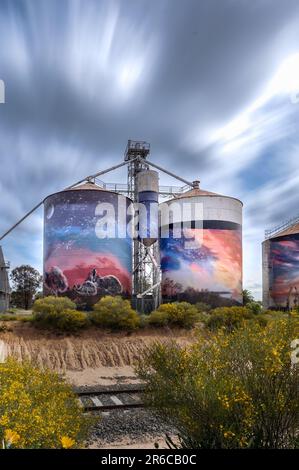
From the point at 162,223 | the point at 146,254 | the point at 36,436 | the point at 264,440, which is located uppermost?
the point at 162,223

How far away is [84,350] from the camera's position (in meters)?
27.5

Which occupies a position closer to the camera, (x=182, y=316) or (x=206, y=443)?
(x=206, y=443)

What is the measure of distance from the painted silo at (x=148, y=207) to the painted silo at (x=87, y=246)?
215cm

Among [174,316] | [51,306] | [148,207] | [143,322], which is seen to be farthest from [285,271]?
[51,306]

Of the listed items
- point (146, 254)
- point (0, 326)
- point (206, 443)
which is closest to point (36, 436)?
point (206, 443)

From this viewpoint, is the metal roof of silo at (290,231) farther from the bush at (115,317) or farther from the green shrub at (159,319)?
the bush at (115,317)

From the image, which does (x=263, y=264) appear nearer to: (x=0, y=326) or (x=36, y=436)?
(x=0, y=326)

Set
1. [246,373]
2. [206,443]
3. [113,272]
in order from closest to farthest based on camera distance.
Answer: [206,443]
[246,373]
[113,272]

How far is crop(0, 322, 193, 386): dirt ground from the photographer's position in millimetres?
24312

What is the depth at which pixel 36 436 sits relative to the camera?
270 inches

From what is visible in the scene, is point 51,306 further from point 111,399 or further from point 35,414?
point 35,414

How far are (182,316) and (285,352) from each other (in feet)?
83.2

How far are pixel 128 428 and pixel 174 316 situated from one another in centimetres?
2062

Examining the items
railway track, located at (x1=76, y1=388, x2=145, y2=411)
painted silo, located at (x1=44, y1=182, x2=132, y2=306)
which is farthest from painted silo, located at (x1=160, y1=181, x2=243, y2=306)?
railway track, located at (x1=76, y1=388, x2=145, y2=411)
